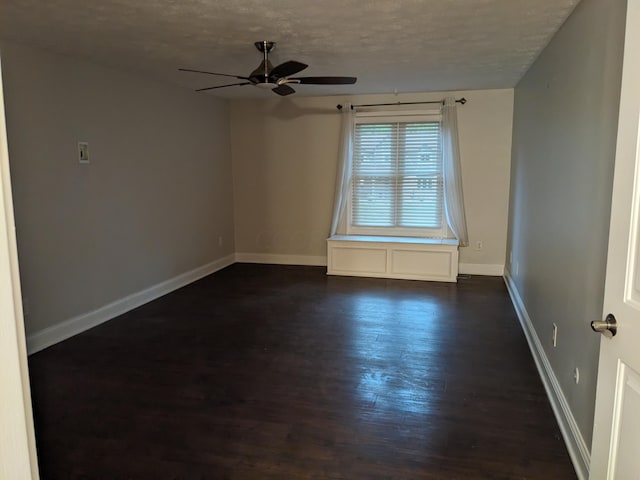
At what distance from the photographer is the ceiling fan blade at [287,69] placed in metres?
3.26

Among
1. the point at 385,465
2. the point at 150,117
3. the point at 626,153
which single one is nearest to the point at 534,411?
the point at 385,465

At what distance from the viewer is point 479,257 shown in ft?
19.8

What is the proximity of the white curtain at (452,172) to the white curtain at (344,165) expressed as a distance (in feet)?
4.04

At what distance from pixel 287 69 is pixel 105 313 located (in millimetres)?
2846

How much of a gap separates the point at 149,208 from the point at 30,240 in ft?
4.90

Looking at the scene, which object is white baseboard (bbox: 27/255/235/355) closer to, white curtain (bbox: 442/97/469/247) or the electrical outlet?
the electrical outlet

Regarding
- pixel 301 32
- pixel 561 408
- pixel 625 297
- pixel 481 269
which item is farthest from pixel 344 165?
pixel 625 297

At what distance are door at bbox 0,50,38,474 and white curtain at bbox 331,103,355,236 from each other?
549 cm

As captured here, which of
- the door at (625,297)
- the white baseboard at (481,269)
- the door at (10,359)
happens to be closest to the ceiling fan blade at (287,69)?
the door at (625,297)

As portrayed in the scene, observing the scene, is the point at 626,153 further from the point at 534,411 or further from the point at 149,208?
the point at 149,208

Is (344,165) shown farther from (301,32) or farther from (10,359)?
(10,359)

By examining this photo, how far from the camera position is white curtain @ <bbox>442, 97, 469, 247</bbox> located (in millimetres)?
5723

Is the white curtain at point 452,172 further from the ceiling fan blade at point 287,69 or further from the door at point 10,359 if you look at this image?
the door at point 10,359

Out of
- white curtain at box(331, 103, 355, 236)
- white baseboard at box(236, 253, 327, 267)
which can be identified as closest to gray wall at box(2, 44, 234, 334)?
white baseboard at box(236, 253, 327, 267)
